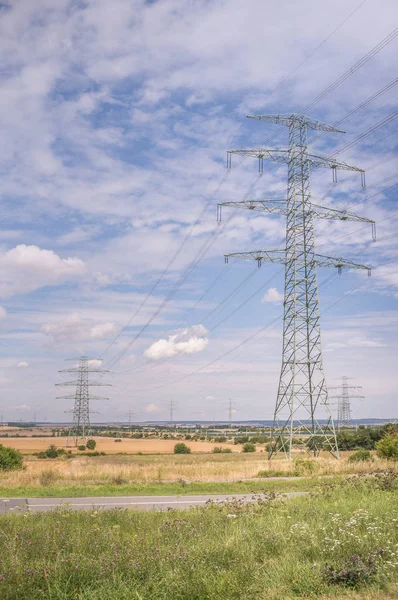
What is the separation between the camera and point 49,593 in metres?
6.34

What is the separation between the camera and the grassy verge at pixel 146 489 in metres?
21.6

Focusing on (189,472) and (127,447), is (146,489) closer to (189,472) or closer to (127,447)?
(189,472)

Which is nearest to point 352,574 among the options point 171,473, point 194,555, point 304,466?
point 194,555

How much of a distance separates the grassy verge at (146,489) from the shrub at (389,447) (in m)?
11.4

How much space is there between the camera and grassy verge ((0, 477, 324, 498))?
70.7ft

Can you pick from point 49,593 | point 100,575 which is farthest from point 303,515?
point 49,593

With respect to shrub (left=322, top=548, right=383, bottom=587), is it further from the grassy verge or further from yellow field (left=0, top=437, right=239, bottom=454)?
yellow field (left=0, top=437, right=239, bottom=454)

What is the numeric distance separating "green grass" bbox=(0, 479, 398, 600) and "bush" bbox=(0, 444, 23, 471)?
2300 centimetres

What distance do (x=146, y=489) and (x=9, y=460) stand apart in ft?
43.2

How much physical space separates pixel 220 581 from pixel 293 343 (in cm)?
2760

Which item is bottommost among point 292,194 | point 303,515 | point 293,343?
point 303,515

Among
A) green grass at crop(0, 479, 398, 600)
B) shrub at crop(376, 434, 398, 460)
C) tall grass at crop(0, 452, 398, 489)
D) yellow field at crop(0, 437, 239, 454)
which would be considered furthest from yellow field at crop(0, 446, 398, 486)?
yellow field at crop(0, 437, 239, 454)

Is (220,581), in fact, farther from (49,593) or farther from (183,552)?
(49,593)

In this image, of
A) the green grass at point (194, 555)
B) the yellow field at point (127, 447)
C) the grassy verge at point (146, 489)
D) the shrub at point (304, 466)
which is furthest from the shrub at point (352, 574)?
the yellow field at point (127, 447)
